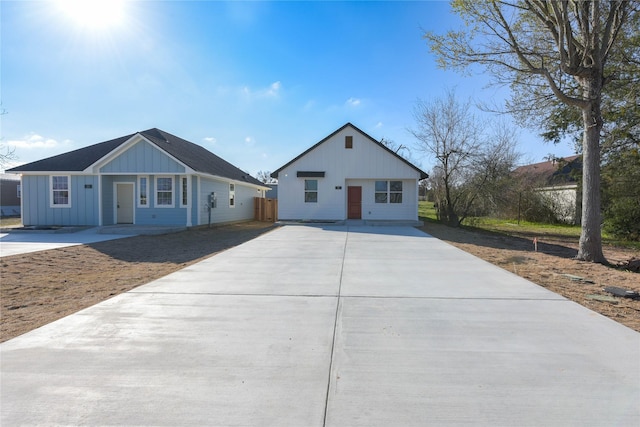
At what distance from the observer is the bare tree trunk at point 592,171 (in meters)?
9.43

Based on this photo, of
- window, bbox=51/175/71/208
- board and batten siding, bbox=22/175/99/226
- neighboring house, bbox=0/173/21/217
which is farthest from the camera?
neighboring house, bbox=0/173/21/217

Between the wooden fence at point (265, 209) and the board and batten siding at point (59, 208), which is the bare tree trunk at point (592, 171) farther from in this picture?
the wooden fence at point (265, 209)

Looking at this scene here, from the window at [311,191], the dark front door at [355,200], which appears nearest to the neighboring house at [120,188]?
the window at [311,191]

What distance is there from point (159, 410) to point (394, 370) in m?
1.96

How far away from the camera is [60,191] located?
17594 millimetres

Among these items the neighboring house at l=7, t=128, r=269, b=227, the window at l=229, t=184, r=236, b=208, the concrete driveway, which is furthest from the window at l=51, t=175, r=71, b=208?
the concrete driveway

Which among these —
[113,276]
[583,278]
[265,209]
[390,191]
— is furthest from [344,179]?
[113,276]

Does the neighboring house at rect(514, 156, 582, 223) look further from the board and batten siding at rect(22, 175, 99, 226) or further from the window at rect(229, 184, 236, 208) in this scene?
the board and batten siding at rect(22, 175, 99, 226)

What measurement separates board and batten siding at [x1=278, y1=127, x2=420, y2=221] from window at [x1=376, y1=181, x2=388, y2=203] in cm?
24

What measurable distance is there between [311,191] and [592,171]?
1382 cm

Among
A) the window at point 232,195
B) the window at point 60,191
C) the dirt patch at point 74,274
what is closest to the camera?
the dirt patch at point 74,274

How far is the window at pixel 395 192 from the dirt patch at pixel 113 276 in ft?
31.4

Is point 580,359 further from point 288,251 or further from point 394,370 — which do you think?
point 288,251

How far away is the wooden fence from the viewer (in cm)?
2662
